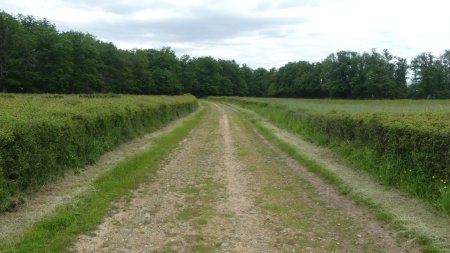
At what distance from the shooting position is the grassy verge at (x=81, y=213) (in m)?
5.59

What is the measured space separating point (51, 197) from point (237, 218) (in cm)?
412

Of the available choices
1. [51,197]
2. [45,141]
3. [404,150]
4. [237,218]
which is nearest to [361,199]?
[404,150]

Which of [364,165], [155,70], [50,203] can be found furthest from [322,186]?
[155,70]

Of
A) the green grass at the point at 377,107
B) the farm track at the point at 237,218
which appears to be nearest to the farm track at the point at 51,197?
the farm track at the point at 237,218

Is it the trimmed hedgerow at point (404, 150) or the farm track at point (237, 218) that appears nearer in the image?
the farm track at point (237, 218)

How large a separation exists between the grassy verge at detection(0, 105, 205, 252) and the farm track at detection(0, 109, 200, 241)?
222 millimetres

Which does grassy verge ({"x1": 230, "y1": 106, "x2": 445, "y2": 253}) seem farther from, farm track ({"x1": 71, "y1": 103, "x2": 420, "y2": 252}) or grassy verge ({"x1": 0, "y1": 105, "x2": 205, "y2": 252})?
grassy verge ({"x1": 0, "y1": 105, "x2": 205, "y2": 252})

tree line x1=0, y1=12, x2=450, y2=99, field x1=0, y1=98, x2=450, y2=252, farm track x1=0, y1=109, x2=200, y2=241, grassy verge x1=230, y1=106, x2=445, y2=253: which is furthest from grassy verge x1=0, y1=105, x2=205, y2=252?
tree line x1=0, y1=12, x2=450, y2=99

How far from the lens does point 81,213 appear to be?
7.15 m

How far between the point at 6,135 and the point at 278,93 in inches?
4975

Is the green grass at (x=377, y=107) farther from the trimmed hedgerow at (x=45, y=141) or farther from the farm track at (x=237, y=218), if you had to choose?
the trimmed hedgerow at (x=45, y=141)

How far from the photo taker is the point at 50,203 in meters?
7.83

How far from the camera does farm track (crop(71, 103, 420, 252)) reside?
19.3 feet

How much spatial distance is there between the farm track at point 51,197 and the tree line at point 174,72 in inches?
2292
